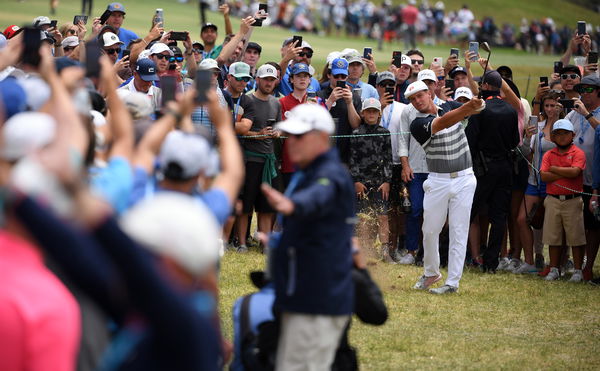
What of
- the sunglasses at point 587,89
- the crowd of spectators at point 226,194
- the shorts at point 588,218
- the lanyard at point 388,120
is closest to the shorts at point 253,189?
the crowd of spectators at point 226,194

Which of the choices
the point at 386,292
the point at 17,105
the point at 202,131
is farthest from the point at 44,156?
the point at 386,292

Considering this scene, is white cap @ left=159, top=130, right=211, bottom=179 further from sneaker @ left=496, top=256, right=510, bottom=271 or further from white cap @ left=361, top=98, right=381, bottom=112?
sneaker @ left=496, top=256, right=510, bottom=271

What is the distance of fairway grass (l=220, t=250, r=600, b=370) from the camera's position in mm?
8617

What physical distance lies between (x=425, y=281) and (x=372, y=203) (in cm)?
189

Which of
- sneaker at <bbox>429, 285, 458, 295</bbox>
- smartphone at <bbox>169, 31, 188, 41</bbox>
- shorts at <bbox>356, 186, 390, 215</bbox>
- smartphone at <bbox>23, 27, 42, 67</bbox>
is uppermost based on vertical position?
smartphone at <bbox>23, 27, 42, 67</bbox>

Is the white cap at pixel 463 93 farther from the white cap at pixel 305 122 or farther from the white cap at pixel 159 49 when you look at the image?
the white cap at pixel 305 122

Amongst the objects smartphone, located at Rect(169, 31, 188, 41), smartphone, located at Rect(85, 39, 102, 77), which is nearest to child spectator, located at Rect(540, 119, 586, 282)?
smartphone, located at Rect(169, 31, 188, 41)

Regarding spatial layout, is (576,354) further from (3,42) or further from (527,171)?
(3,42)

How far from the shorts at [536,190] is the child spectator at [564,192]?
47 centimetres

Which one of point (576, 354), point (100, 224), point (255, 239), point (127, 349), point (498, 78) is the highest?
point (100, 224)

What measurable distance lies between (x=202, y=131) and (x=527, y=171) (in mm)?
8814

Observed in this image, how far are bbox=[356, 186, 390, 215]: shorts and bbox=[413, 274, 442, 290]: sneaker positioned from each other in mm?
1793

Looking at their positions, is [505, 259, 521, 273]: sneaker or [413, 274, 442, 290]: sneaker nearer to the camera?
[413, 274, 442, 290]: sneaker

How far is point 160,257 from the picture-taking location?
10.5 ft
